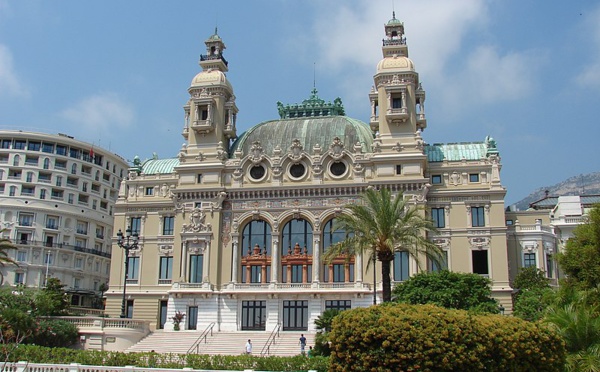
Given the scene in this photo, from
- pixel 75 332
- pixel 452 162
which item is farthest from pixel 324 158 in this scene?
pixel 75 332

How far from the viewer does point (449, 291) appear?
156ft

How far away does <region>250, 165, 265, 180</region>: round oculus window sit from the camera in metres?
66.6

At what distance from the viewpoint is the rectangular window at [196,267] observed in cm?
6525

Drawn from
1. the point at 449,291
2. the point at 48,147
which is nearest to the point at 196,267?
the point at 449,291

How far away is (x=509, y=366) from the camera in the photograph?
26219 millimetres

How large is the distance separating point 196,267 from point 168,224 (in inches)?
263

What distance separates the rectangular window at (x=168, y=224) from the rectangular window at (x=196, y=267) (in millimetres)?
5080

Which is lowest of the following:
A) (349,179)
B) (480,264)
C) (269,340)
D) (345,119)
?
(269,340)

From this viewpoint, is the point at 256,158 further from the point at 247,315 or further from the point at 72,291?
the point at 72,291

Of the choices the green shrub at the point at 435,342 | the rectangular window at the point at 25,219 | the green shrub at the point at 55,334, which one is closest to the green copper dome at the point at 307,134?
the green shrub at the point at 55,334

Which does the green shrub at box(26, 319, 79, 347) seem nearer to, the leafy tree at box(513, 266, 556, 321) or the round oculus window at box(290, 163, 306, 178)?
the round oculus window at box(290, 163, 306, 178)

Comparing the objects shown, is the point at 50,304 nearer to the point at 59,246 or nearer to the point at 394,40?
the point at 59,246

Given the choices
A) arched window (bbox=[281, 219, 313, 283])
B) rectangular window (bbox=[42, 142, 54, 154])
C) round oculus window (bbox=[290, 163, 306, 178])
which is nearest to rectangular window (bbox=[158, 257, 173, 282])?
arched window (bbox=[281, 219, 313, 283])

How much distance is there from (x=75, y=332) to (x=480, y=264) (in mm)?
35897
